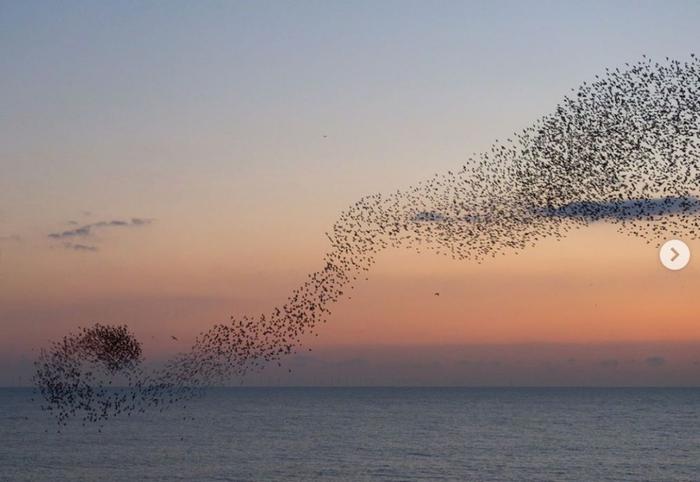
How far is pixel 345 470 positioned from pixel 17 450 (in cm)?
5365

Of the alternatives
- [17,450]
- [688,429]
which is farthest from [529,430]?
[17,450]

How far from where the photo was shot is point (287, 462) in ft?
399

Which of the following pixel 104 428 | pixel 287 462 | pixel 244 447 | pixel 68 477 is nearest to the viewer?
pixel 68 477

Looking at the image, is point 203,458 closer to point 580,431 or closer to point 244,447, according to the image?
point 244,447

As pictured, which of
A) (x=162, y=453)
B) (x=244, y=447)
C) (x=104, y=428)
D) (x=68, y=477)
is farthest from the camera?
(x=104, y=428)

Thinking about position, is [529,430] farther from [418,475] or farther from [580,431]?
[418,475]

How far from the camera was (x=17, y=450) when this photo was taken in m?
140

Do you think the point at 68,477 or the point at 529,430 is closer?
the point at 68,477

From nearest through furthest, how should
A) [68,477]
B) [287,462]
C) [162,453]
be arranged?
[68,477] → [287,462] → [162,453]

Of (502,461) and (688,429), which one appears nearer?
(502,461)

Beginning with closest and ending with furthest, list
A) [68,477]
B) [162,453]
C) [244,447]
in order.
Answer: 1. [68,477]
2. [162,453]
3. [244,447]

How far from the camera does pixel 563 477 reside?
106625mm


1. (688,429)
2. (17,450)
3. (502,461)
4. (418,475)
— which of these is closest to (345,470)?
(418,475)

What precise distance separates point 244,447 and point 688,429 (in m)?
90.9
